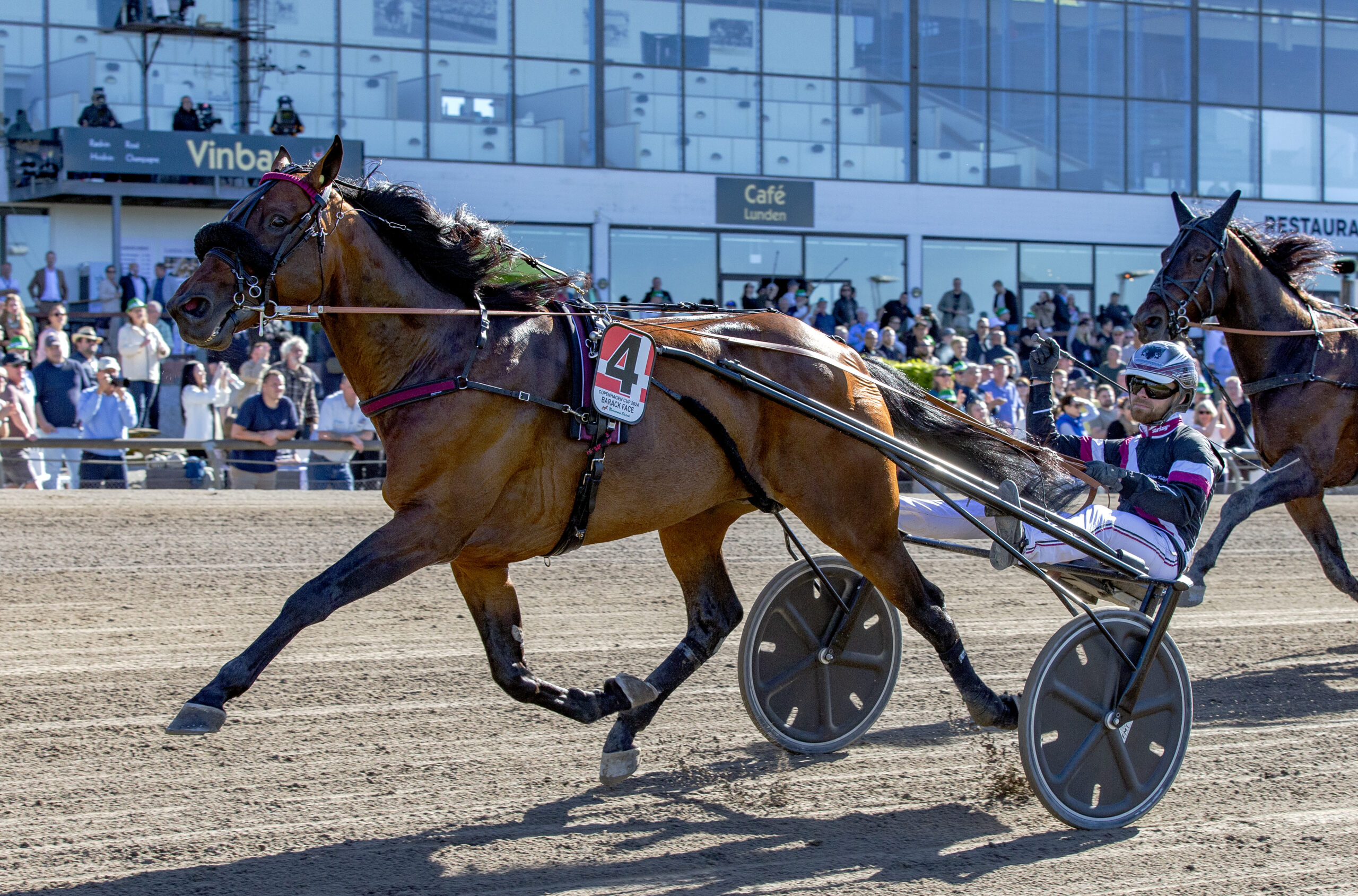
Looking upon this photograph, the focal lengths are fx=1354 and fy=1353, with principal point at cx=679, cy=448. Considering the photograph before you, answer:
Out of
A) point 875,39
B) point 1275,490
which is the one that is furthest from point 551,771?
point 875,39

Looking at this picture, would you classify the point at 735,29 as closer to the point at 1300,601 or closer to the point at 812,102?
the point at 812,102

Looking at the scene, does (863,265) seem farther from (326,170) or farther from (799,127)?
(326,170)

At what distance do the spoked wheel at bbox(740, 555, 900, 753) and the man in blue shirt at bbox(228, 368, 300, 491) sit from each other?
6446 millimetres

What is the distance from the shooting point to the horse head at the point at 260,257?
3.70m

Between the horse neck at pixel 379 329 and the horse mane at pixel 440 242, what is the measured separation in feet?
0.34

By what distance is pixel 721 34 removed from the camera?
846 inches

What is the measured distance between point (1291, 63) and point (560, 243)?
47.7ft

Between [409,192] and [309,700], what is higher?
[409,192]

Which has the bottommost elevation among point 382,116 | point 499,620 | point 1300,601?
point 1300,601

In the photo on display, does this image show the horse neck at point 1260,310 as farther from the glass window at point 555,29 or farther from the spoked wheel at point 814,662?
the glass window at point 555,29

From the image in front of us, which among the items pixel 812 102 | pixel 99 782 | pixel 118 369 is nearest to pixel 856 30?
pixel 812 102

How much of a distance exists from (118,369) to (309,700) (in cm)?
692

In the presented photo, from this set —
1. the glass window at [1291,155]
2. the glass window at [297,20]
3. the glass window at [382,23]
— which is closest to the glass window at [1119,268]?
the glass window at [1291,155]

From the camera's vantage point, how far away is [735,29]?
21.6 metres
